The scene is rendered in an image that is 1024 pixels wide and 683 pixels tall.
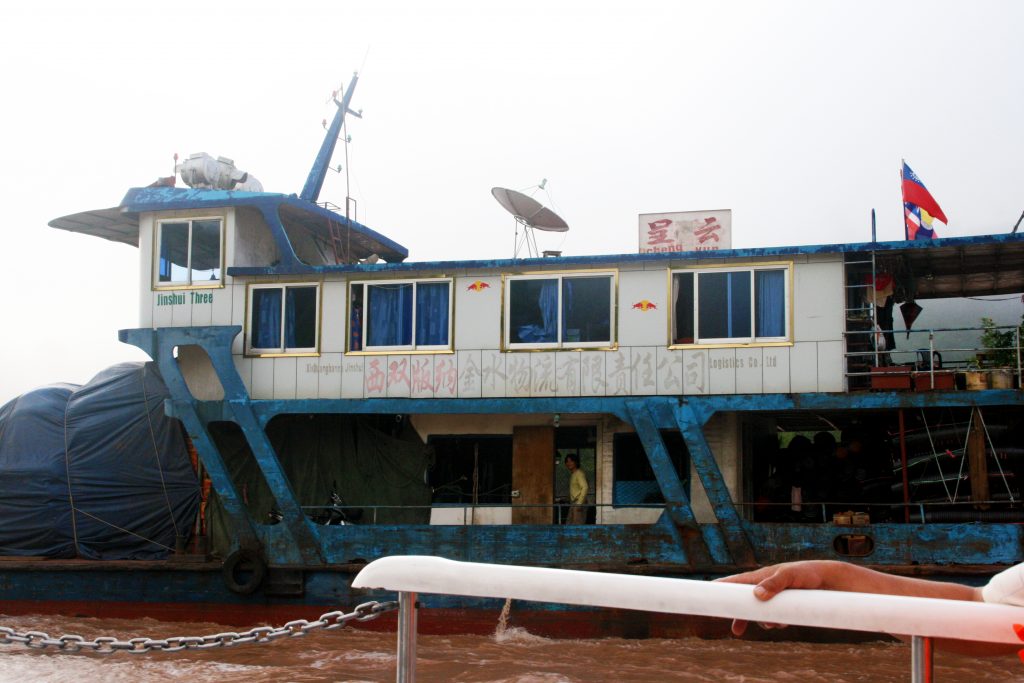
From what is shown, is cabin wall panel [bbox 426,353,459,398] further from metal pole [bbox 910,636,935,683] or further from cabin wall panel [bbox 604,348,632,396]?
metal pole [bbox 910,636,935,683]

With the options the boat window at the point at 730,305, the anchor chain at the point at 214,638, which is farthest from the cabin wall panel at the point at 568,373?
the anchor chain at the point at 214,638

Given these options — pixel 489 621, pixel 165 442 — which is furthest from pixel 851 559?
pixel 165 442

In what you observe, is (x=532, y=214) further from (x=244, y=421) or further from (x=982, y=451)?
(x=982, y=451)

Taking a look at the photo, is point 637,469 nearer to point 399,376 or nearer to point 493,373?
point 493,373

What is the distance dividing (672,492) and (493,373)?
244cm

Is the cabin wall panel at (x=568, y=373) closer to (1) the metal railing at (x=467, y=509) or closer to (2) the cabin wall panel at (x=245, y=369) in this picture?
(1) the metal railing at (x=467, y=509)

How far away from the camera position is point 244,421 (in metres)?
12.1

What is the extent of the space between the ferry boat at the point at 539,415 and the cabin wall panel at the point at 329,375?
3cm

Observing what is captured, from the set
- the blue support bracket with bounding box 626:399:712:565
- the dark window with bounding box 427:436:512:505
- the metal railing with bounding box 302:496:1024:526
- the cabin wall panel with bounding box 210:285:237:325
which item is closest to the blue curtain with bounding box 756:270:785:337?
the blue support bracket with bounding box 626:399:712:565

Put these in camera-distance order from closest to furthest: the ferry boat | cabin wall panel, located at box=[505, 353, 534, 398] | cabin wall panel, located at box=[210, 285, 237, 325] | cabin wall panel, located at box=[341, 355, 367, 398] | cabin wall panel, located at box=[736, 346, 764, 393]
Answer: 1. the ferry boat
2. cabin wall panel, located at box=[736, 346, 764, 393]
3. cabin wall panel, located at box=[505, 353, 534, 398]
4. cabin wall panel, located at box=[341, 355, 367, 398]
5. cabin wall panel, located at box=[210, 285, 237, 325]

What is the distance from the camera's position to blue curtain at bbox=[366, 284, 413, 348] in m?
12.2

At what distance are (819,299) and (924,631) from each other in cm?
921

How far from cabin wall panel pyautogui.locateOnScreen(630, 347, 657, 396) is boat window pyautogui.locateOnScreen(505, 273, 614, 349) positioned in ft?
1.22

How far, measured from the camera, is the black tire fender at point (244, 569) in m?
11.6
